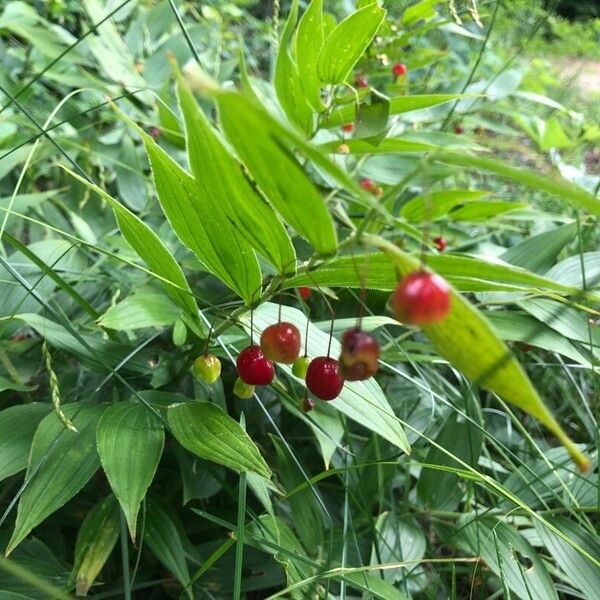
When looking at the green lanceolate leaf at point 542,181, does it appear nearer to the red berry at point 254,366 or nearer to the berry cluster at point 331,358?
the berry cluster at point 331,358

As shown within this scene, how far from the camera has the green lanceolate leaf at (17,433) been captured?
704 millimetres

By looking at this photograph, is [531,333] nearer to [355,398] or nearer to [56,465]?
[355,398]

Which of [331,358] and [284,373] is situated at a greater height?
[331,358]

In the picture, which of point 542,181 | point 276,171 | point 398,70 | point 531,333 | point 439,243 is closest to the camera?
point 542,181

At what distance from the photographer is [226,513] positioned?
2.92 ft

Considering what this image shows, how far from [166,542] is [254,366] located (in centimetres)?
30

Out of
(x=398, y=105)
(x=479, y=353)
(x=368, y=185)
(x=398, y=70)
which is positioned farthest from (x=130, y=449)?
(x=398, y=70)

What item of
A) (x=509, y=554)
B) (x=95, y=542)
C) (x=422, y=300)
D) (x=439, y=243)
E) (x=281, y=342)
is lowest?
(x=509, y=554)

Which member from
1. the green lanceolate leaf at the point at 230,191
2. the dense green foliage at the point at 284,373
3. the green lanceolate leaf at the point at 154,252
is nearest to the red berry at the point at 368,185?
the dense green foliage at the point at 284,373

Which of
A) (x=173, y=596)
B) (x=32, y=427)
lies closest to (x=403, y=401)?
(x=173, y=596)

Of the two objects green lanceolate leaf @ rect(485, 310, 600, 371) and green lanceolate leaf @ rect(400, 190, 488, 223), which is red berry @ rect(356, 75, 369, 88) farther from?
green lanceolate leaf @ rect(485, 310, 600, 371)

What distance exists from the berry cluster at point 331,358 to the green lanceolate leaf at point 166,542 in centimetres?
23

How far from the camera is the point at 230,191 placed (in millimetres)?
529

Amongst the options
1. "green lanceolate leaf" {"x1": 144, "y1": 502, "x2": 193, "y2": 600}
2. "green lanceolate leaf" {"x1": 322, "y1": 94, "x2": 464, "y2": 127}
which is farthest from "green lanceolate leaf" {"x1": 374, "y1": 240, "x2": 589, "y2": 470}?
"green lanceolate leaf" {"x1": 322, "y1": 94, "x2": 464, "y2": 127}
